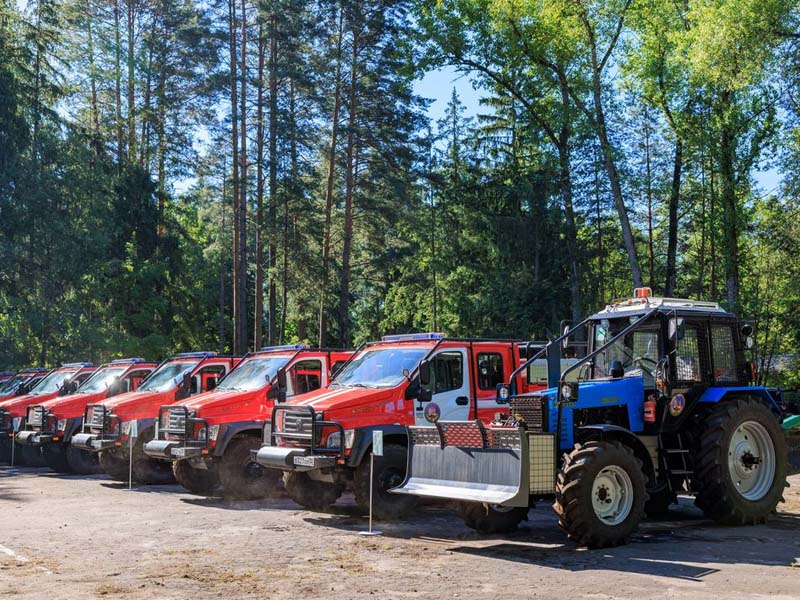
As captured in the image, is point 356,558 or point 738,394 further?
point 738,394

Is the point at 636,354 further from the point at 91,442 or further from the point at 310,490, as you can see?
the point at 91,442

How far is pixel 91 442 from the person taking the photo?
55.7 feet

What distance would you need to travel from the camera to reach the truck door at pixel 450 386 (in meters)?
12.8

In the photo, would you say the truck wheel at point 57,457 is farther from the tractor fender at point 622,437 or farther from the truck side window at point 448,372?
the tractor fender at point 622,437

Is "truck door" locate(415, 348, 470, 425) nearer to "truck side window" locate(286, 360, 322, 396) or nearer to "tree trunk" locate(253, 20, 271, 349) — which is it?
"truck side window" locate(286, 360, 322, 396)

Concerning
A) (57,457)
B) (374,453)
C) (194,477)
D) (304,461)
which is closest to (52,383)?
(57,457)

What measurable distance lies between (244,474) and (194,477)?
1.22 m

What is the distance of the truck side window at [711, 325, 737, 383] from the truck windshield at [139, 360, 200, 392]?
9.79 m

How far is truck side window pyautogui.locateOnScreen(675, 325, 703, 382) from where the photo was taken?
11141mm

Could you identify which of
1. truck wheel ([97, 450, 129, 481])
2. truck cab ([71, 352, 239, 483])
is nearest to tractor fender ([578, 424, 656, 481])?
truck cab ([71, 352, 239, 483])

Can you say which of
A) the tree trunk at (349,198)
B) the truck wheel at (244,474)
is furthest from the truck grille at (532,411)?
the tree trunk at (349,198)

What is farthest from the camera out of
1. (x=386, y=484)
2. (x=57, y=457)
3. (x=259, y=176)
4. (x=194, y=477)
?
(x=259, y=176)

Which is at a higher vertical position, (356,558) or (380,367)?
(380,367)

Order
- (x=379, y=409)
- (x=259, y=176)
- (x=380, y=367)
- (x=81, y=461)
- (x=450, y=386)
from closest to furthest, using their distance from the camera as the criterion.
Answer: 1. (x=379, y=409)
2. (x=450, y=386)
3. (x=380, y=367)
4. (x=81, y=461)
5. (x=259, y=176)
